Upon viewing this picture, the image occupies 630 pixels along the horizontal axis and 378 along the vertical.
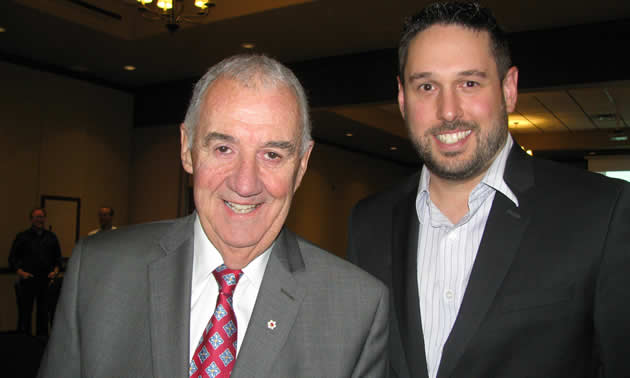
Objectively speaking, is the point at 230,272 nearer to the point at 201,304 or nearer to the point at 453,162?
the point at 201,304

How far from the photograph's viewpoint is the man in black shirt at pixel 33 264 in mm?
6465

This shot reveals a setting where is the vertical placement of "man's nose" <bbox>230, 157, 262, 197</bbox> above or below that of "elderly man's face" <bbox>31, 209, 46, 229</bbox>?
above

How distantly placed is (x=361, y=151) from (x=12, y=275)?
31.8 ft

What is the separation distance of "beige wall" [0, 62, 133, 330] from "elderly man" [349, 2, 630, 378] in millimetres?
7528

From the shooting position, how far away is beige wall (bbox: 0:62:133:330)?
7.36 metres

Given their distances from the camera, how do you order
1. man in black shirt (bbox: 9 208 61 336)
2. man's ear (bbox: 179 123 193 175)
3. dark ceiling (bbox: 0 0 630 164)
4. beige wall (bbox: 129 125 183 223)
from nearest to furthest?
man's ear (bbox: 179 123 193 175), dark ceiling (bbox: 0 0 630 164), man in black shirt (bbox: 9 208 61 336), beige wall (bbox: 129 125 183 223)

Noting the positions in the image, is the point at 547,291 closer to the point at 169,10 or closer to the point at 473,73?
the point at 473,73

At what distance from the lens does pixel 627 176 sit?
510 inches

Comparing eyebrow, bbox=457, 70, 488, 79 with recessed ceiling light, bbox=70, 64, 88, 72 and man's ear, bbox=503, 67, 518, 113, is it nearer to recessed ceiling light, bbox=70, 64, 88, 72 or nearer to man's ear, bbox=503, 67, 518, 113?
man's ear, bbox=503, 67, 518, 113

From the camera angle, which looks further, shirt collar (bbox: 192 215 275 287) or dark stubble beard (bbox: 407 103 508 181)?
dark stubble beard (bbox: 407 103 508 181)

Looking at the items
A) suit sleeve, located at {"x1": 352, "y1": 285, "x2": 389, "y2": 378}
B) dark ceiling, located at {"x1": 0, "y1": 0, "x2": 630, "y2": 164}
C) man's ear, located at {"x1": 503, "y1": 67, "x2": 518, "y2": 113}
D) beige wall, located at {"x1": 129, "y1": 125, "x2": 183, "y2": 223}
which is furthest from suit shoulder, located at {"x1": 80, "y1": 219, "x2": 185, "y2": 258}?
beige wall, located at {"x1": 129, "y1": 125, "x2": 183, "y2": 223}

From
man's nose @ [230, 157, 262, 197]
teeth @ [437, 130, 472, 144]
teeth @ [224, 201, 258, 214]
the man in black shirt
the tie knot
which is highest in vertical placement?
teeth @ [437, 130, 472, 144]

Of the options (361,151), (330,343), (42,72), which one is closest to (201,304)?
(330,343)

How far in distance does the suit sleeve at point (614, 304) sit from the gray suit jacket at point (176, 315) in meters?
0.63
